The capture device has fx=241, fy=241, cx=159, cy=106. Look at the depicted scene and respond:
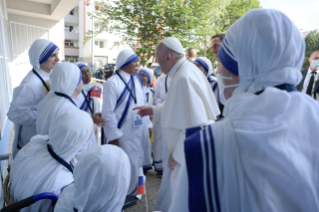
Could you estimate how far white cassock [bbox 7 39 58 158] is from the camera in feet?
9.27

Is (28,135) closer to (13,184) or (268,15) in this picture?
(13,184)

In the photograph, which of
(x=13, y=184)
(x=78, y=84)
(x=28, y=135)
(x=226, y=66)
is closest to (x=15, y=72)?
(x=28, y=135)

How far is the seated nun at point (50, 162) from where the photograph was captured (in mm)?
1736

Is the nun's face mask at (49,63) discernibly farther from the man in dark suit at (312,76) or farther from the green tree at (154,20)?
the man in dark suit at (312,76)

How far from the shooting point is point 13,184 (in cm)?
180

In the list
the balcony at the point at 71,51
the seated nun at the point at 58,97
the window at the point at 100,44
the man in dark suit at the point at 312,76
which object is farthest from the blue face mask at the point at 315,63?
the balcony at the point at 71,51

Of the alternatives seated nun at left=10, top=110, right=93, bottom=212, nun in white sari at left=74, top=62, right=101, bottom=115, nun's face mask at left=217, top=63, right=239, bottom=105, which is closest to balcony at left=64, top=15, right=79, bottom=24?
nun in white sari at left=74, top=62, right=101, bottom=115

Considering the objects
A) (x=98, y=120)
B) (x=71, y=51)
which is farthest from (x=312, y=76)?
(x=71, y=51)

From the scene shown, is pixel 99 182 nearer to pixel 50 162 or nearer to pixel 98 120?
pixel 50 162

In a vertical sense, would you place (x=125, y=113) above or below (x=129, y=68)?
below

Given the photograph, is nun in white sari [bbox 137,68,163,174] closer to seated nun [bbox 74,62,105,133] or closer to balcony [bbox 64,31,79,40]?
seated nun [bbox 74,62,105,133]

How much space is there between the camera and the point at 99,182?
1398 millimetres

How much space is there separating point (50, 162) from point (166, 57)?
171 centimetres

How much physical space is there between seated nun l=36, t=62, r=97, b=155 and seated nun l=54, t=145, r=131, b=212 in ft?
3.77
